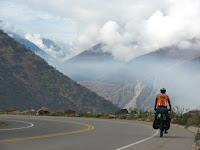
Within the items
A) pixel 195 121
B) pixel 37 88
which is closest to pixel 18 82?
pixel 37 88

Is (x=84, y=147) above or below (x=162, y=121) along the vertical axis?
below

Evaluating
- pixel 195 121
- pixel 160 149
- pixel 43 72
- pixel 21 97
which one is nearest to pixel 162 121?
pixel 160 149

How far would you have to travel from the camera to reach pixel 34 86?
4028 inches

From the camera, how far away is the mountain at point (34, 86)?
9281cm

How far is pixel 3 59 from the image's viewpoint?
103250mm

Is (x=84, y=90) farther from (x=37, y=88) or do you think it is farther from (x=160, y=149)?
(x=160, y=149)

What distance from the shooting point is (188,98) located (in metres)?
180

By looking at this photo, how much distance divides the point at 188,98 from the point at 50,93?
9732cm

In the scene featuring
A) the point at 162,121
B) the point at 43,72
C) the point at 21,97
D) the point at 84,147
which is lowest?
the point at 84,147

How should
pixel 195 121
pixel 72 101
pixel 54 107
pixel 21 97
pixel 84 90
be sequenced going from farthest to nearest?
1. pixel 84 90
2. pixel 72 101
3. pixel 54 107
4. pixel 21 97
5. pixel 195 121

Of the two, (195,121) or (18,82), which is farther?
(18,82)

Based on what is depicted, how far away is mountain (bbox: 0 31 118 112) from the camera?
92812 millimetres

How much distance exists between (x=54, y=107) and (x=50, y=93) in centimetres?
653

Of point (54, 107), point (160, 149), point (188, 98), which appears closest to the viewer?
point (160, 149)
